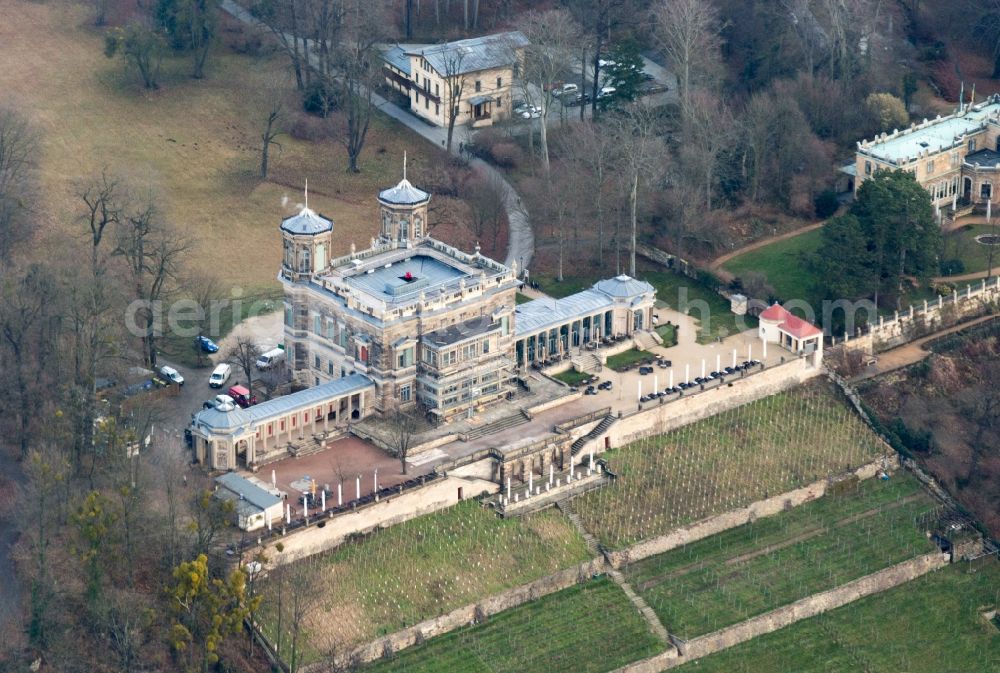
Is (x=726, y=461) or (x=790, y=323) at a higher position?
(x=790, y=323)

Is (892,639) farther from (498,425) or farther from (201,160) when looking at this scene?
(201,160)

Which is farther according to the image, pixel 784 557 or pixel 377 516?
pixel 784 557

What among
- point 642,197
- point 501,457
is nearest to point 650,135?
point 642,197

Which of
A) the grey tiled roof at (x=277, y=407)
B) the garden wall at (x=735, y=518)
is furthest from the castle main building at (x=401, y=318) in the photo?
the garden wall at (x=735, y=518)

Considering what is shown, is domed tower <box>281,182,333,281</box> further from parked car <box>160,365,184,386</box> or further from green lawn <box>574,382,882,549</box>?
green lawn <box>574,382,882,549</box>

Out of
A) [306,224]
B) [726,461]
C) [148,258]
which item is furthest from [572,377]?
[148,258]

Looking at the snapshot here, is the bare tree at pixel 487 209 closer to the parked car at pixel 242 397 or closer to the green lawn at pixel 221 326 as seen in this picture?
the green lawn at pixel 221 326

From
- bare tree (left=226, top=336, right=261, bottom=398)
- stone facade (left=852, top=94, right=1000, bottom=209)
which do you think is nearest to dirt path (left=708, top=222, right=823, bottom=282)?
stone facade (left=852, top=94, right=1000, bottom=209)
